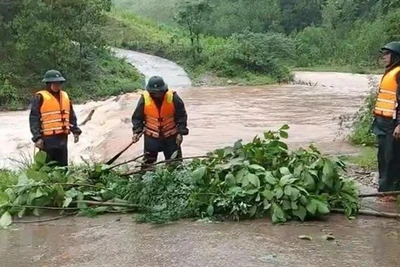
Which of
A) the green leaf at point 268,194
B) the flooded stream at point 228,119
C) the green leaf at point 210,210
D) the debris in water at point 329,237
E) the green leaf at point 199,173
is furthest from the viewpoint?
the flooded stream at point 228,119

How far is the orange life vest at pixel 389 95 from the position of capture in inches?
267

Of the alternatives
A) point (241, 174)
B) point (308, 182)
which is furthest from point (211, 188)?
point (308, 182)

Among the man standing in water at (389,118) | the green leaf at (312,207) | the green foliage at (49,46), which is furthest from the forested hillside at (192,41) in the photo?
the green leaf at (312,207)

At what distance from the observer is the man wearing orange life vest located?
8039mm

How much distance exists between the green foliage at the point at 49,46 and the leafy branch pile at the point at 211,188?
2249cm

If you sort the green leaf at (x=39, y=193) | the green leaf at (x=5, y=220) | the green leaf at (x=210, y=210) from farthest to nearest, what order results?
1. the green leaf at (x=39, y=193)
2. the green leaf at (x=5, y=220)
3. the green leaf at (x=210, y=210)

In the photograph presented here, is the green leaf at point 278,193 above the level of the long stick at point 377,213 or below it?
above

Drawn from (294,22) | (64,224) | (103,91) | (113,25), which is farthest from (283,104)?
(294,22)

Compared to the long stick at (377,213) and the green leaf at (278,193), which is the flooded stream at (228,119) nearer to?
the long stick at (377,213)

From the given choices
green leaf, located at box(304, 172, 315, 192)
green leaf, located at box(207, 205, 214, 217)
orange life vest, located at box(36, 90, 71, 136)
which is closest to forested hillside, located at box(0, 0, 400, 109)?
orange life vest, located at box(36, 90, 71, 136)

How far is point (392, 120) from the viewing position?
6.88 m

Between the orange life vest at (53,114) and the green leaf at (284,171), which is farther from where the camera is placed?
the orange life vest at (53,114)

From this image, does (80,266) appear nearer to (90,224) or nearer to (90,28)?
(90,224)

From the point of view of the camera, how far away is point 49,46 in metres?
29.5
